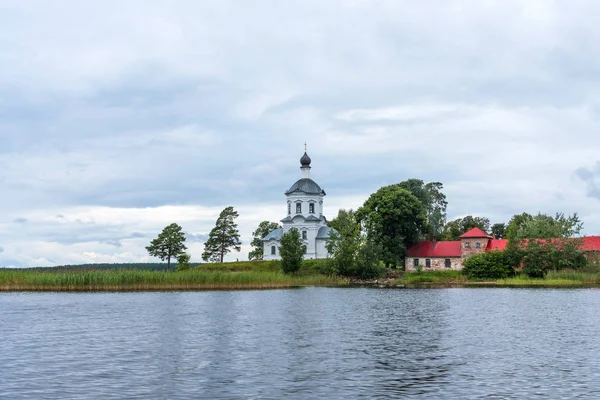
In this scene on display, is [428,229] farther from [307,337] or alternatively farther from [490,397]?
[490,397]

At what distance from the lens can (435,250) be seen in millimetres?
110125

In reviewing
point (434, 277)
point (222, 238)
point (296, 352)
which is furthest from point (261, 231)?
point (296, 352)

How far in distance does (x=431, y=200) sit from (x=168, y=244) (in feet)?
180

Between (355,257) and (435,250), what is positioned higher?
(435,250)

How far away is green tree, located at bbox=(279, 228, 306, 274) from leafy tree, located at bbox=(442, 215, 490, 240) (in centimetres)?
3816

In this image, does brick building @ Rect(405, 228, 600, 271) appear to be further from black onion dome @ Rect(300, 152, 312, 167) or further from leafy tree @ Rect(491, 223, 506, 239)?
leafy tree @ Rect(491, 223, 506, 239)

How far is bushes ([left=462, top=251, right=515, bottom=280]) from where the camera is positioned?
310 ft

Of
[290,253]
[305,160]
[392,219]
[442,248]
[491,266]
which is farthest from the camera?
[305,160]

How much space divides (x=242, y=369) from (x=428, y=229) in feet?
309

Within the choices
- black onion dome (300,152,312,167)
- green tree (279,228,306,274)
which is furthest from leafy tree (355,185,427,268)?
black onion dome (300,152,312,167)

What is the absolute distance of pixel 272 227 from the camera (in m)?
146

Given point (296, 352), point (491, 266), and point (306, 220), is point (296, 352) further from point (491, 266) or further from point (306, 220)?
point (306, 220)

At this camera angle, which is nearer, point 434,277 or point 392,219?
point 434,277

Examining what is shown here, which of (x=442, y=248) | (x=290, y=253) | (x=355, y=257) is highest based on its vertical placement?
(x=442, y=248)
